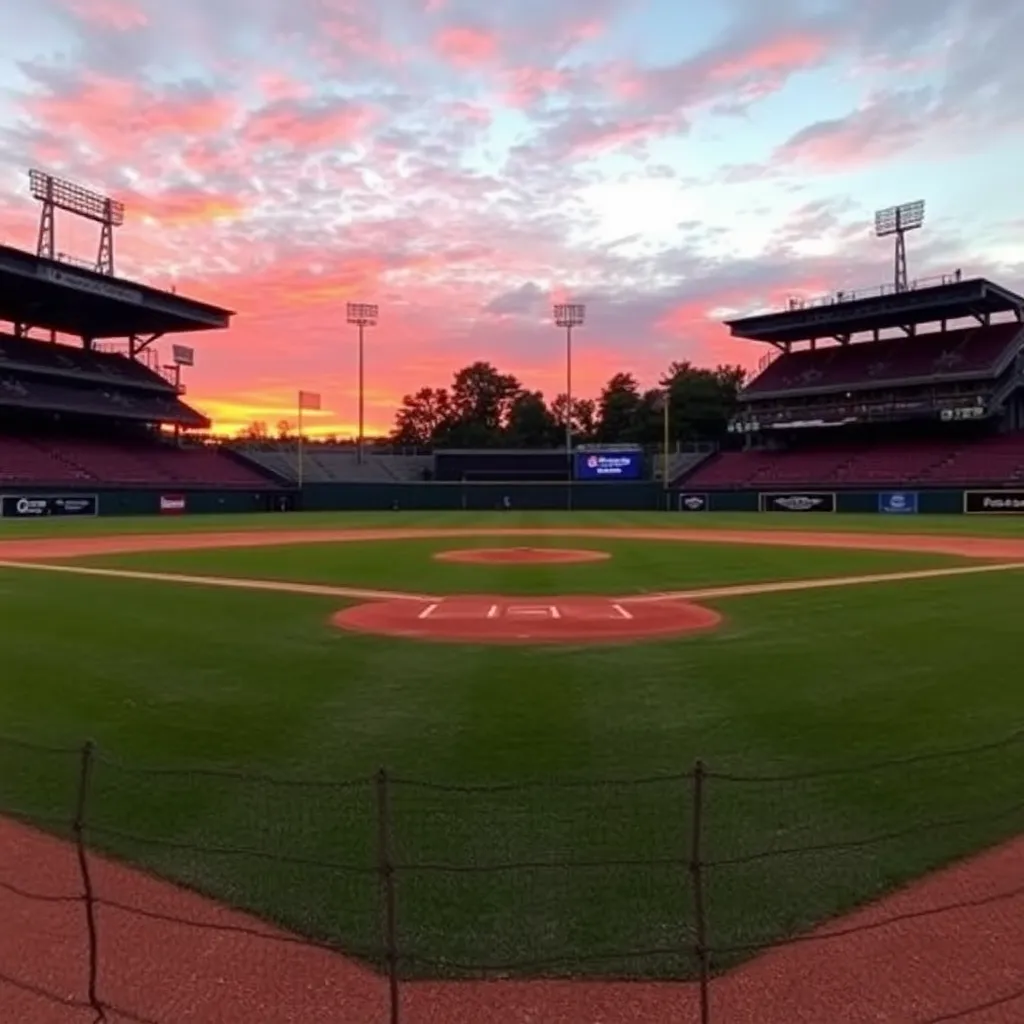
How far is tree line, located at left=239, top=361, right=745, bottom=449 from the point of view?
316ft

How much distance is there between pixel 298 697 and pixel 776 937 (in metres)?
5.71

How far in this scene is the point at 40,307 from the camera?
6359cm

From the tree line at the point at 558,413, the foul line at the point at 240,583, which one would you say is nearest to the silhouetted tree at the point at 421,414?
the tree line at the point at 558,413

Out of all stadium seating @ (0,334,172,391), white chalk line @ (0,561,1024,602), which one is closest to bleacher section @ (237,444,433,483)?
stadium seating @ (0,334,172,391)

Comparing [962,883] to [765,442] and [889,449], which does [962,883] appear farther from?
[765,442]

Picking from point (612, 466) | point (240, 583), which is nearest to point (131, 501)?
point (612, 466)

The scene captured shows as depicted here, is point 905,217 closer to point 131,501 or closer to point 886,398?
point 886,398

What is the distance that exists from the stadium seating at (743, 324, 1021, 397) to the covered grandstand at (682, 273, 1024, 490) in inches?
4.1

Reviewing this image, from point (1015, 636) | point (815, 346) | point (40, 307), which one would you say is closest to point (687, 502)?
point (815, 346)

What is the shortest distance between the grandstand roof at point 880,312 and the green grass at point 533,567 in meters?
40.1

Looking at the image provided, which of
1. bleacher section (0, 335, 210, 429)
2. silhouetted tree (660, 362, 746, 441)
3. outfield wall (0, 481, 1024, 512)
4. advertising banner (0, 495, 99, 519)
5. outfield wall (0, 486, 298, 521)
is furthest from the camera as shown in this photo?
silhouetted tree (660, 362, 746, 441)

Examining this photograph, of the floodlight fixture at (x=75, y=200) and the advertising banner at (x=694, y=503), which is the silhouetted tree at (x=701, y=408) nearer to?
the advertising banner at (x=694, y=503)

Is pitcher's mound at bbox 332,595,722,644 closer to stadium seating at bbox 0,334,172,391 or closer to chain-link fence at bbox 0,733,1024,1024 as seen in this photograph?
chain-link fence at bbox 0,733,1024,1024

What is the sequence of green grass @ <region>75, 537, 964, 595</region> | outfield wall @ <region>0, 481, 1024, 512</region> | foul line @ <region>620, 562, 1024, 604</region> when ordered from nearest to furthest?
foul line @ <region>620, 562, 1024, 604</region>
green grass @ <region>75, 537, 964, 595</region>
outfield wall @ <region>0, 481, 1024, 512</region>
